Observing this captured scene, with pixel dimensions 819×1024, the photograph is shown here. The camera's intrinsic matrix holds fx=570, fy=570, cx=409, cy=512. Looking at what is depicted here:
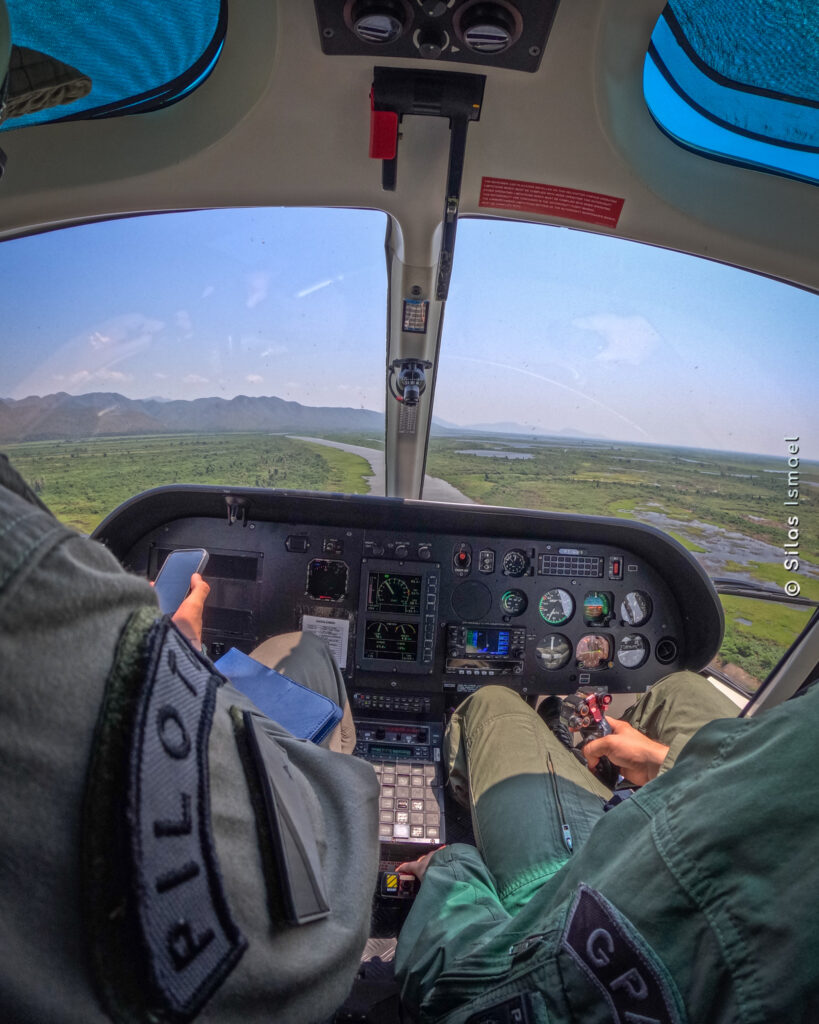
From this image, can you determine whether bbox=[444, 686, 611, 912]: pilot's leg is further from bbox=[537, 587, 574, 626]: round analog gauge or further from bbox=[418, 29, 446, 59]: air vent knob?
bbox=[418, 29, 446, 59]: air vent knob

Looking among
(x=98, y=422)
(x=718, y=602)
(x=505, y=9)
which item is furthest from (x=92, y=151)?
(x=718, y=602)

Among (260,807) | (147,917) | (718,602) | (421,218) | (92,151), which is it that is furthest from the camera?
(718,602)

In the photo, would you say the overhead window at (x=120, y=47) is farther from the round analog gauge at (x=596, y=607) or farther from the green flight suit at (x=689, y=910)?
the round analog gauge at (x=596, y=607)

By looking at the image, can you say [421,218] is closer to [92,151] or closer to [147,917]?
[92,151]

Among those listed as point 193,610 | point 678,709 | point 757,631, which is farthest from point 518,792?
point 757,631

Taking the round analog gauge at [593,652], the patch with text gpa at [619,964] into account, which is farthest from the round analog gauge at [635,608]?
the patch with text gpa at [619,964]

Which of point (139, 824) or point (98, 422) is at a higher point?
point (98, 422)

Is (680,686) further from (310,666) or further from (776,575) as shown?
(310,666)
